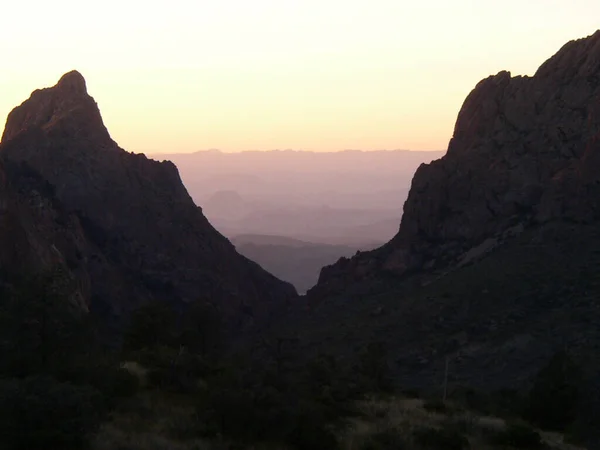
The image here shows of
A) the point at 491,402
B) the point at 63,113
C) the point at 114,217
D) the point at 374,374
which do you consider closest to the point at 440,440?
the point at 491,402

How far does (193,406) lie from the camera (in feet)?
68.4

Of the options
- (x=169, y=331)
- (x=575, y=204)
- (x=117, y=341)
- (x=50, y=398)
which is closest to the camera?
(x=50, y=398)

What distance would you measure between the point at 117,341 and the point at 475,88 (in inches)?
2189

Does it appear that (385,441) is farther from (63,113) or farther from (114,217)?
(63,113)

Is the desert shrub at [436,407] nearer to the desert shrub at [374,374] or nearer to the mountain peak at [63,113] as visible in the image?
the desert shrub at [374,374]

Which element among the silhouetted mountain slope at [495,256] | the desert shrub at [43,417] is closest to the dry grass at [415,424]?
the desert shrub at [43,417]

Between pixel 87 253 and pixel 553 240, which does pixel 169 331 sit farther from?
pixel 87 253

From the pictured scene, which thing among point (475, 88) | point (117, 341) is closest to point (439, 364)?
point (117, 341)

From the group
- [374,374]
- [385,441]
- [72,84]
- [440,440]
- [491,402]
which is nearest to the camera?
[385,441]

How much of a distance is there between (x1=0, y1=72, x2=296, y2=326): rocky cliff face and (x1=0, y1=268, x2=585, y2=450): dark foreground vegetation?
169 feet

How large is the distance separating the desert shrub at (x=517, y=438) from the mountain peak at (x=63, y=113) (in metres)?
81.5

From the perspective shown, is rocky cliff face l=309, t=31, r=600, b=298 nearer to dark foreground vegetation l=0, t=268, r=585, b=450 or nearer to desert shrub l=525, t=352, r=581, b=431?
desert shrub l=525, t=352, r=581, b=431

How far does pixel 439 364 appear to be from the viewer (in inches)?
2103

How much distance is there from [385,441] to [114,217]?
76.0 meters
